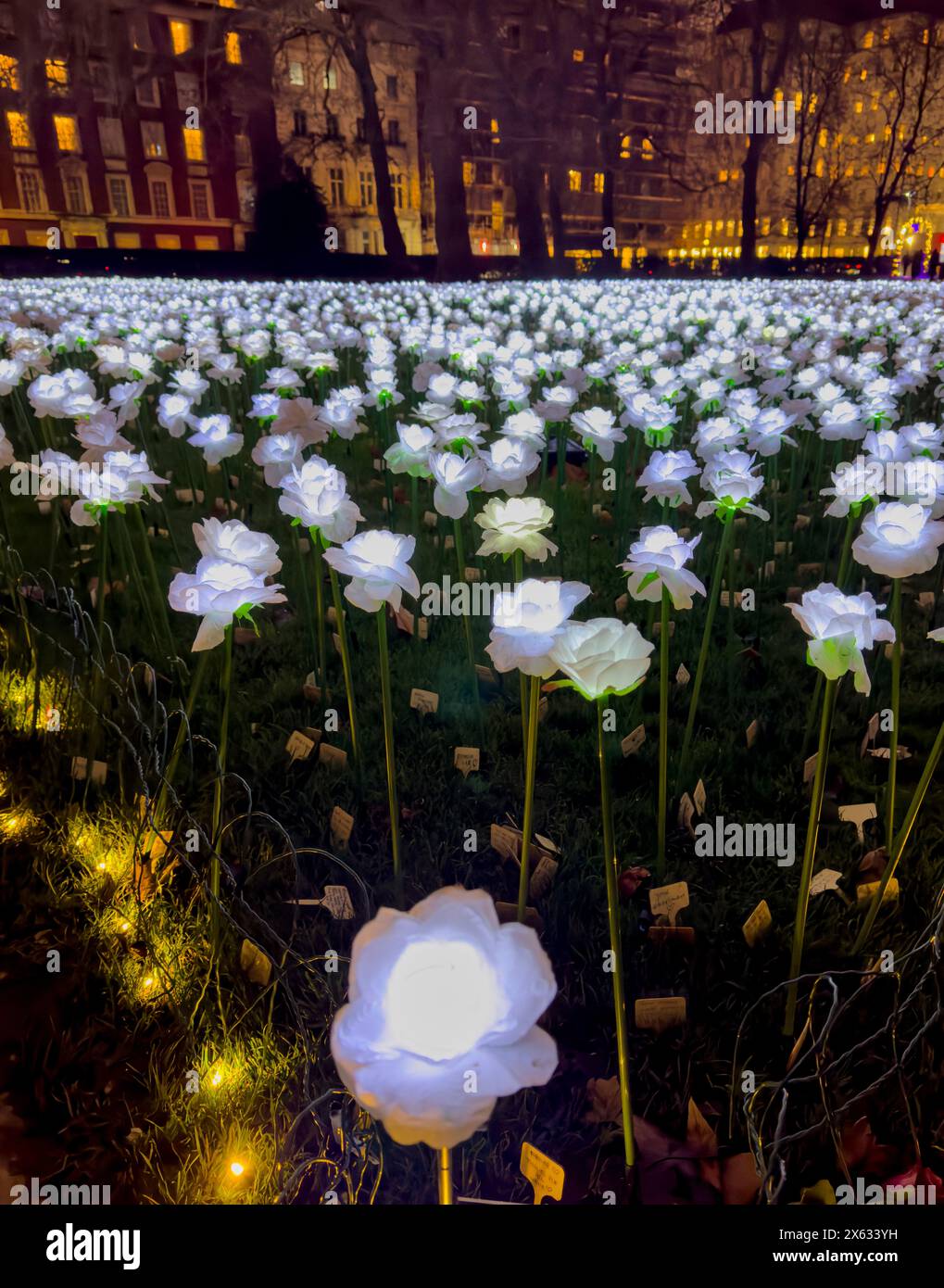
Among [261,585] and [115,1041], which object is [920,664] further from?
[115,1041]

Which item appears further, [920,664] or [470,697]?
[920,664]

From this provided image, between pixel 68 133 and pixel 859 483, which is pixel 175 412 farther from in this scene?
pixel 68 133

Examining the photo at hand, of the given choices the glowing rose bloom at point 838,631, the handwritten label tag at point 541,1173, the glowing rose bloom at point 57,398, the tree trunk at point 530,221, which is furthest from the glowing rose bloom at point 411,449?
the tree trunk at point 530,221

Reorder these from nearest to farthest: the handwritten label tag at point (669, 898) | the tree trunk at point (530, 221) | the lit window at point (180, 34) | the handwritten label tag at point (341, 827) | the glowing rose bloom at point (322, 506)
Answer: the handwritten label tag at point (669, 898)
the glowing rose bloom at point (322, 506)
the handwritten label tag at point (341, 827)
the tree trunk at point (530, 221)
the lit window at point (180, 34)

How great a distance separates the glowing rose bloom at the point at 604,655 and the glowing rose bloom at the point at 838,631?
1.33ft

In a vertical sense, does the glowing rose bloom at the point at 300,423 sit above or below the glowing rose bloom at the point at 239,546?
above

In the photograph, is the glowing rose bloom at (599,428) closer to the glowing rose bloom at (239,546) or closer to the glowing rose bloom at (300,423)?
the glowing rose bloom at (300,423)

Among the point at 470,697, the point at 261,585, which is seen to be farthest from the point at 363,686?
the point at 261,585

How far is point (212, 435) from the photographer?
3189mm

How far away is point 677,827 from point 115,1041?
1.58 m

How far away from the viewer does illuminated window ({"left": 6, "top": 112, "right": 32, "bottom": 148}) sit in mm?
41969

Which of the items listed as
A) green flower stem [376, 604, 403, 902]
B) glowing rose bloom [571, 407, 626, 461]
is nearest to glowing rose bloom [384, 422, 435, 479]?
glowing rose bloom [571, 407, 626, 461]

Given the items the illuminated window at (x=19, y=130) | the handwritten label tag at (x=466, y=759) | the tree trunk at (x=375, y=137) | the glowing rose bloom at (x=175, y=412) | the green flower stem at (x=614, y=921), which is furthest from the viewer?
the illuminated window at (x=19, y=130)

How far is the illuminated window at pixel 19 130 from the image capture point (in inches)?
1652
